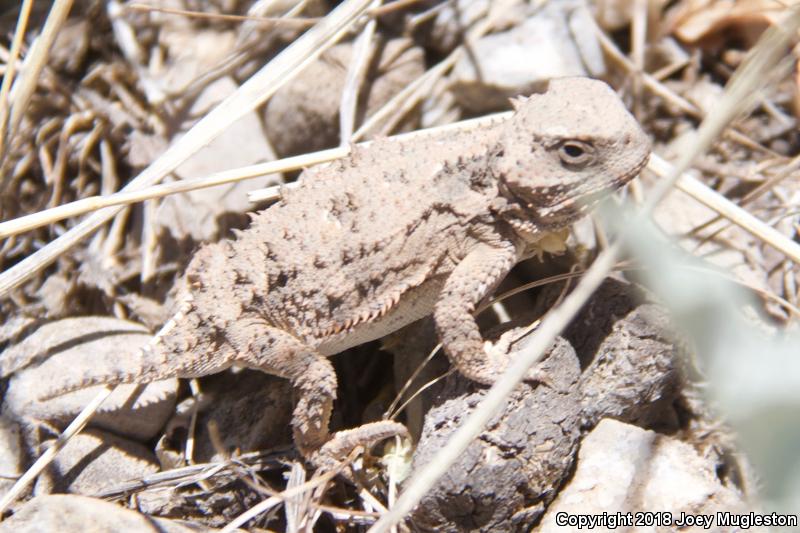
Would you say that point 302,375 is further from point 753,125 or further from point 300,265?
point 753,125

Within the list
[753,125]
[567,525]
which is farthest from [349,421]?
[753,125]

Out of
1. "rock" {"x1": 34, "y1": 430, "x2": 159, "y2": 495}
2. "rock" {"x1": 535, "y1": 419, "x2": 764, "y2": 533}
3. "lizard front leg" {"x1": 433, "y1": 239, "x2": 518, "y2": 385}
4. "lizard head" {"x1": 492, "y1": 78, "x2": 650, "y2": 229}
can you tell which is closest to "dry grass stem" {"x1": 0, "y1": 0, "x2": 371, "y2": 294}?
"rock" {"x1": 34, "y1": 430, "x2": 159, "y2": 495}

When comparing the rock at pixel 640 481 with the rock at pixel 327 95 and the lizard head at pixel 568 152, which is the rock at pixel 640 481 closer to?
the lizard head at pixel 568 152

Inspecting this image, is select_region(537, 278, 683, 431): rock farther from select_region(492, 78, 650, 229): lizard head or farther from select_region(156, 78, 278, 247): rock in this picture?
select_region(156, 78, 278, 247): rock

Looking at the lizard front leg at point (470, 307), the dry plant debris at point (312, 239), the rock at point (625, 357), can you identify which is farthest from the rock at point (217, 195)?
the rock at point (625, 357)

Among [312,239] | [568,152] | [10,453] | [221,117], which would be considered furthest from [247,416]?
[568,152]

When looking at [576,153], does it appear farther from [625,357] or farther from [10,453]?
[10,453]

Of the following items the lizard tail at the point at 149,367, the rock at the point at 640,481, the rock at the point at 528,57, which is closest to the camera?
the rock at the point at 640,481
